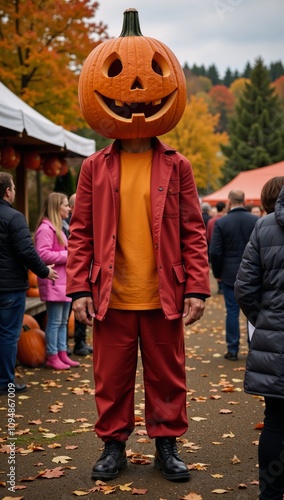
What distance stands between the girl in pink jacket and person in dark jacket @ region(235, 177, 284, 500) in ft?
15.3

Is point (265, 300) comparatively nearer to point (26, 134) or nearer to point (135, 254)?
point (135, 254)

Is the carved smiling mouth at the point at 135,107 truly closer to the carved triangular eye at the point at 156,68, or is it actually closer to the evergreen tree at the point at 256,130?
the carved triangular eye at the point at 156,68

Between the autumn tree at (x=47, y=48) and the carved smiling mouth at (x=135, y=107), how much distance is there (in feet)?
42.1

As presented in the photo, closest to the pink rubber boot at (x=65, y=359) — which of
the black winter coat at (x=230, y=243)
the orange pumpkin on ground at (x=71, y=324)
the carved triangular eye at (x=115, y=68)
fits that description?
Result: the orange pumpkin on ground at (x=71, y=324)

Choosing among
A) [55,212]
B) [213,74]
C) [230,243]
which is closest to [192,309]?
[55,212]

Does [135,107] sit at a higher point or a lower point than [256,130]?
lower

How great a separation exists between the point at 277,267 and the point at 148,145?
140 centimetres

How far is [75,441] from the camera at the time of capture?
18.3ft

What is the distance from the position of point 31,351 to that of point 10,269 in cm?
198

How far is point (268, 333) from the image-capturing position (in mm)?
3826

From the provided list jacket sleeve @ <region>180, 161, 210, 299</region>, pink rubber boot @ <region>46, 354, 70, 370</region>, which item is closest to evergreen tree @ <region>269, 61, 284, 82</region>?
pink rubber boot @ <region>46, 354, 70, 370</region>

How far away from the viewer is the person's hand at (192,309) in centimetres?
449

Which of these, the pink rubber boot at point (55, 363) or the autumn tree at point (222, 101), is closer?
the pink rubber boot at point (55, 363)

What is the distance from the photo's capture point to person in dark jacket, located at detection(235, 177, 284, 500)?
3766 millimetres
